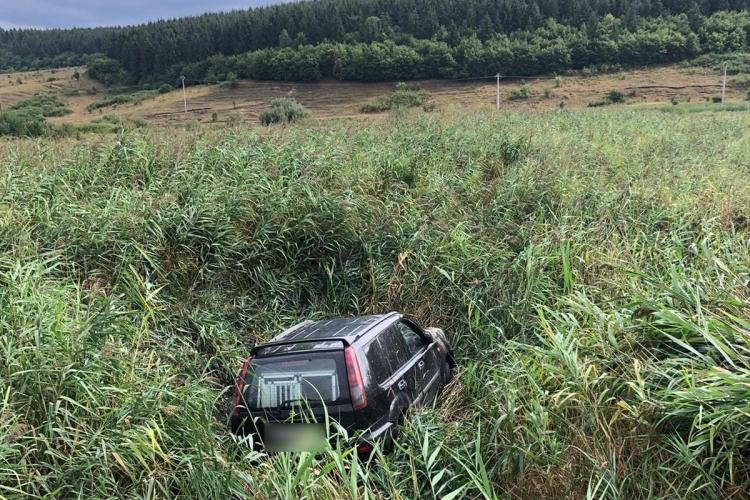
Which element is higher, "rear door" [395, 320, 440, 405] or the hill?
the hill

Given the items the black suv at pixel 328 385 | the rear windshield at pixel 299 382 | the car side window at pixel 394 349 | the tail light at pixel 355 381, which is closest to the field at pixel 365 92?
the car side window at pixel 394 349

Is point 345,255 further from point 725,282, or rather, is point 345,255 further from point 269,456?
point 725,282

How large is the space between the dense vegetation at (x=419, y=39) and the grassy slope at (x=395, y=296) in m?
53.6

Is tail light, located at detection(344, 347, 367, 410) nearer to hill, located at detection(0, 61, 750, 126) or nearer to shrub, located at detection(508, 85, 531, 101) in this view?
hill, located at detection(0, 61, 750, 126)

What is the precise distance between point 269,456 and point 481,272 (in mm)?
3706

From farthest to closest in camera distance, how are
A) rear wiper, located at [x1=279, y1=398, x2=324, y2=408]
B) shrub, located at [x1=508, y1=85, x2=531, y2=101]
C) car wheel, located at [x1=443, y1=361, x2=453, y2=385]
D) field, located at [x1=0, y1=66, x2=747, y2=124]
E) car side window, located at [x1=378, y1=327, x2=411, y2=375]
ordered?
1. shrub, located at [x1=508, y1=85, x2=531, y2=101]
2. field, located at [x1=0, y1=66, x2=747, y2=124]
3. car wheel, located at [x1=443, y1=361, x2=453, y2=385]
4. car side window, located at [x1=378, y1=327, x2=411, y2=375]
5. rear wiper, located at [x1=279, y1=398, x2=324, y2=408]

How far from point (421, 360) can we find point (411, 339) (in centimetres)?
27

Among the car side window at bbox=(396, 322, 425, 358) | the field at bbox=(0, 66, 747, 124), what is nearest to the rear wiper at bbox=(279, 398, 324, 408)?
the car side window at bbox=(396, 322, 425, 358)

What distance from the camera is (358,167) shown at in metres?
9.04

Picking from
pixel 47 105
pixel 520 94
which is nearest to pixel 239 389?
pixel 520 94

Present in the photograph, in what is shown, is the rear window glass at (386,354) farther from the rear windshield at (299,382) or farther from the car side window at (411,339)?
the rear windshield at (299,382)

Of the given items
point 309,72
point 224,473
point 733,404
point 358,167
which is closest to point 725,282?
point 733,404

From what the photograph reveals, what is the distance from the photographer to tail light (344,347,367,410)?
4.01 metres

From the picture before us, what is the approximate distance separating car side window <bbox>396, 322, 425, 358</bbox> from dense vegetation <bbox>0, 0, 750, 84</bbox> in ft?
192
